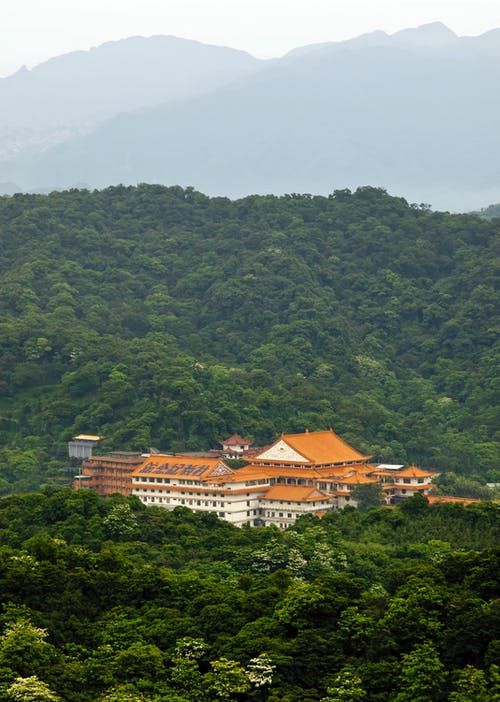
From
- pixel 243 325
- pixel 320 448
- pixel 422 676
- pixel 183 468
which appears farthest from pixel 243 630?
pixel 243 325

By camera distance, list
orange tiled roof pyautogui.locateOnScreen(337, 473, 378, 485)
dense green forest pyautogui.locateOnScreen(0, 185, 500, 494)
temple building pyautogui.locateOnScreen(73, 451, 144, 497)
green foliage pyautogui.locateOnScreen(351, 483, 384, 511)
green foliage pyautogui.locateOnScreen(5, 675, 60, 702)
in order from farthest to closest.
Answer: dense green forest pyautogui.locateOnScreen(0, 185, 500, 494), temple building pyautogui.locateOnScreen(73, 451, 144, 497), orange tiled roof pyautogui.locateOnScreen(337, 473, 378, 485), green foliage pyautogui.locateOnScreen(351, 483, 384, 511), green foliage pyautogui.locateOnScreen(5, 675, 60, 702)

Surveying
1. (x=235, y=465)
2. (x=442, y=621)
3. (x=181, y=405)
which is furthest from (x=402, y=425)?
(x=442, y=621)

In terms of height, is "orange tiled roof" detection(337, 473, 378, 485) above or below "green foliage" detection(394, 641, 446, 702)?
above

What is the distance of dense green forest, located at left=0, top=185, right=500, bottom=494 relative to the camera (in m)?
83.3

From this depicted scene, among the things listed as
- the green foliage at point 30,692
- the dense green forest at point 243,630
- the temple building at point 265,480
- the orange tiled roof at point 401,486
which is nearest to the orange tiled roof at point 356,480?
the temple building at point 265,480

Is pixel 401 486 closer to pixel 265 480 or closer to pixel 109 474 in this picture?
pixel 265 480

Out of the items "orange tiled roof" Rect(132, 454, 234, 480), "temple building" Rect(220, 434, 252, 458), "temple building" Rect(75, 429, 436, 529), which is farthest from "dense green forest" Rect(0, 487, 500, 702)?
"temple building" Rect(220, 434, 252, 458)

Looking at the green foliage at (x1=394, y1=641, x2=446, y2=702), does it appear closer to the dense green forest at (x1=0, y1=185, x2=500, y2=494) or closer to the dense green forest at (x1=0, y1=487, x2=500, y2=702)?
the dense green forest at (x1=0, y1=487, x2=500, y2=702)

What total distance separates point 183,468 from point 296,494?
16.3ft

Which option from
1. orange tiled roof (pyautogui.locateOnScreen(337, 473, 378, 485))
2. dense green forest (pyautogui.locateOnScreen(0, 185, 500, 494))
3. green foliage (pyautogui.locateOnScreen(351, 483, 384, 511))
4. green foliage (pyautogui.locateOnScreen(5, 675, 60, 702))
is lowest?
green foliage (pyautogui.locateOnScreen(5, 675, 60, 702))

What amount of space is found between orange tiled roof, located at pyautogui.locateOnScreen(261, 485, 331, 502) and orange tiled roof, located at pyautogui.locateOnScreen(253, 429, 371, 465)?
7.55 feet

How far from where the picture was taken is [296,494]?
2630 inches

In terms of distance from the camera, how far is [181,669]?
37.5m

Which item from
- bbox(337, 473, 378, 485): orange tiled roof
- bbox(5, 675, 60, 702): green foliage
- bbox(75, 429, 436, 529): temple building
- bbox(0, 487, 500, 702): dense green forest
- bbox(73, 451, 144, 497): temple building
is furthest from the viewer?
bbox(73, 451, 144, 497): temple building
